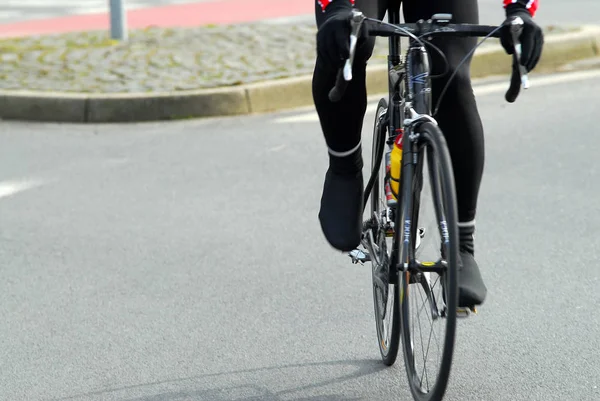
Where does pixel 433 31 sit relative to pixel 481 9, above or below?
above

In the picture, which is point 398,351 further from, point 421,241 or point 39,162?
point 39,162

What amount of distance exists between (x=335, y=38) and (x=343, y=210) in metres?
0.87

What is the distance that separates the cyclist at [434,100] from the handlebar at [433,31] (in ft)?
0.08

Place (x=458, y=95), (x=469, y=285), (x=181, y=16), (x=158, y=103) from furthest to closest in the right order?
(x=181, y=16) < (x=158, y=103) < (x=458, y=95) < (x=469, y=285)

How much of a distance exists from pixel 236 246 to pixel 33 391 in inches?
64.8

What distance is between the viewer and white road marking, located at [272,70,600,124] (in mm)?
7574

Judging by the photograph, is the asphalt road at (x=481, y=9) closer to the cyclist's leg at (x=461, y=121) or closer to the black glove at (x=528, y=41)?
the cyclist's leg at (x=461, y=121)

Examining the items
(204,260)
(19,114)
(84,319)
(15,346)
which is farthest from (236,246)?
(19,114)

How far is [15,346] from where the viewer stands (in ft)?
12.9

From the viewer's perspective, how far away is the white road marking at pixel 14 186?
5.94m

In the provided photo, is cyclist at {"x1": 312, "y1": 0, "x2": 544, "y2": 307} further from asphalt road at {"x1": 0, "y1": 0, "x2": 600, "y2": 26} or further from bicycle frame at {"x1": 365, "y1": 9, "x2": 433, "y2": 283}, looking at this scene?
asphalt road at {"x1": 0, "y1": 0, "x2": 600, "y2": 26}

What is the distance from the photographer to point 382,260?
11.4 ft

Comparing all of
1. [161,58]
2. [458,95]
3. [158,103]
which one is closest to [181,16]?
[161,58]

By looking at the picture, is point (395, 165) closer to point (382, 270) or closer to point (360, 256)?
point (382, 270)
